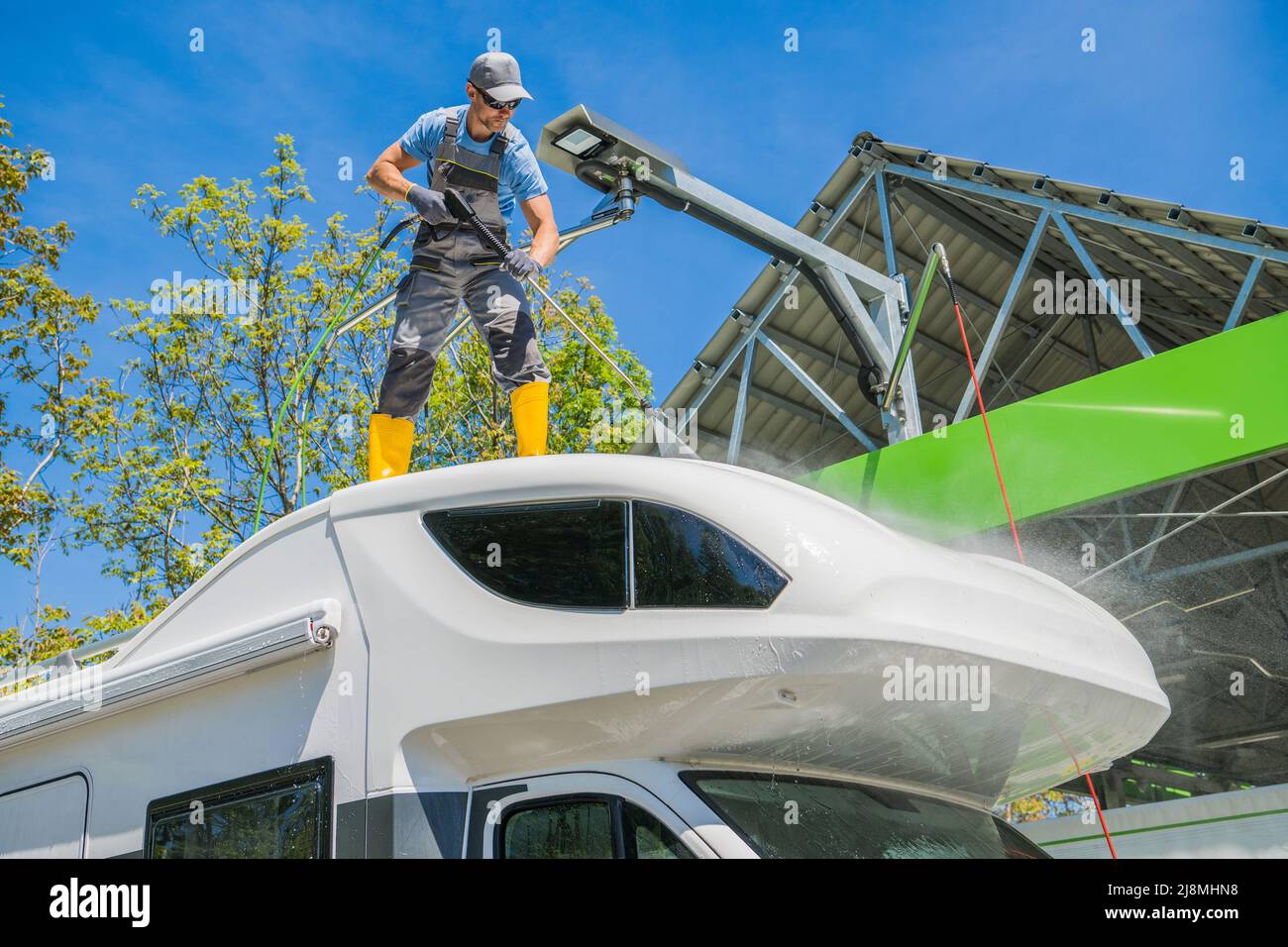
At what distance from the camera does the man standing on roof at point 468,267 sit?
5.58 metres

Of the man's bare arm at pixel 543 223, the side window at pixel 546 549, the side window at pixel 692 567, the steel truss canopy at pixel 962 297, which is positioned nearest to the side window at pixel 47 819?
the side window at pixel 546 549

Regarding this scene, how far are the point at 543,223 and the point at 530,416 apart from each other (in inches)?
38.8

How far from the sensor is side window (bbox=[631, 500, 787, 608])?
12.1ft

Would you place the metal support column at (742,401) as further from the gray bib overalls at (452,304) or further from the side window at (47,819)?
the side window at (47,819)

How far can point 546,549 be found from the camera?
3.97 m

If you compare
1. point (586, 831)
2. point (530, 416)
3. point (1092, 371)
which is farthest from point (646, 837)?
point (1092, 371)

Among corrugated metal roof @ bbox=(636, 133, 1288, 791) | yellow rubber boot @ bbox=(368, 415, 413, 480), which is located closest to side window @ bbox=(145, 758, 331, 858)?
yellow rubber boot @ bbox=(368, 415, 413, 480)

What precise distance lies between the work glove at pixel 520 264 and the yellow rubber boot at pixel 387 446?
83 cm

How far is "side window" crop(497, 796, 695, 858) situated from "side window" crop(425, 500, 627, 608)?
60 cm

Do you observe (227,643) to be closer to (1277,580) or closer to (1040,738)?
(1040,738)

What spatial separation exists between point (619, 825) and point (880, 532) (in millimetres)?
1210

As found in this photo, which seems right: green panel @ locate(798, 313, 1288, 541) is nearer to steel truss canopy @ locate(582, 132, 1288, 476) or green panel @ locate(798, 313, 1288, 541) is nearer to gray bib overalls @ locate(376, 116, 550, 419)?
steel truss canopy @ locate(582, 132, 1288, 476)

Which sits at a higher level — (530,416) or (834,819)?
(530,416)

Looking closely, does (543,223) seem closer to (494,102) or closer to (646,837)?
(494,102)
